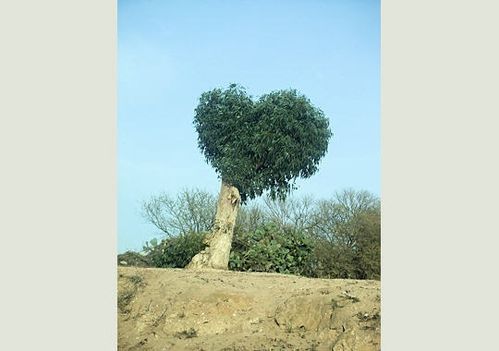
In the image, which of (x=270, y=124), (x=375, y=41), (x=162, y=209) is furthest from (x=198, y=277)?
(x=375, y=41)

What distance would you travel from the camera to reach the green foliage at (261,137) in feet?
55.0

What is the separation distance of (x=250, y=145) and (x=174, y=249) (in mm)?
3253

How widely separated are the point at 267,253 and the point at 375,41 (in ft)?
18.6

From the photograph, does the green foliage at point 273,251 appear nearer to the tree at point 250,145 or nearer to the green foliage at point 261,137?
the tree at point 250,145

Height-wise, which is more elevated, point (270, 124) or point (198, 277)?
point (270, 124)

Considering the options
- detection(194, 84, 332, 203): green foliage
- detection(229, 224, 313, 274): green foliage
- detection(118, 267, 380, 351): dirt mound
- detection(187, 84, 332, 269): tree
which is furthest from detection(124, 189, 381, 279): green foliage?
detection(118, 267, 380, 351): dirt mound

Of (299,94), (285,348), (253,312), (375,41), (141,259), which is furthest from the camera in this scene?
(141,259)

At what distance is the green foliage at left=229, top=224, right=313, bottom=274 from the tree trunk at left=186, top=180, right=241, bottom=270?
35cm

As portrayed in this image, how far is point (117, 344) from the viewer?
14477 millimetres

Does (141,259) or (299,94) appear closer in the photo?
(299,94)

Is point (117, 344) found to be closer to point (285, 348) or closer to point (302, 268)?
point (285, 348)

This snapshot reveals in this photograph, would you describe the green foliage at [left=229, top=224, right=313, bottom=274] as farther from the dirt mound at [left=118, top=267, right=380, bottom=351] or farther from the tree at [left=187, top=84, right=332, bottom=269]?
the dirt mound at [left=118, top=267, right=380, bottom=351]

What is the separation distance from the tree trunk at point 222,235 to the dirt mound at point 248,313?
1.27 metres

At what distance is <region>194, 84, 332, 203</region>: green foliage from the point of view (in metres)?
16.8
